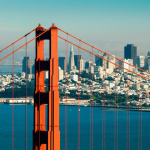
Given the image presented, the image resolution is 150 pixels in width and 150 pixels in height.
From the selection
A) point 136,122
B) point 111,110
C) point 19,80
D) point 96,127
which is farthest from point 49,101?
point 19,80

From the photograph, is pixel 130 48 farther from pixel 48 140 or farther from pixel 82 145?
pixel 48 140

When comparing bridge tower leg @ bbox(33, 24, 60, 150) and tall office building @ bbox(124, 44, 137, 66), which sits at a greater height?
tall office building @ bbox(124, 44, 137, 66)

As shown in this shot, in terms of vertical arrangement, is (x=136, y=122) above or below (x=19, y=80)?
below

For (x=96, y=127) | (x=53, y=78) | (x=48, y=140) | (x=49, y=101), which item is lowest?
(x=96, y=127)

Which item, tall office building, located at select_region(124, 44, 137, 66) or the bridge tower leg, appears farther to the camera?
tall office building, located at select_region(124, 44, 137, 66)

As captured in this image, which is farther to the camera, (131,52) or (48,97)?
(131,52)

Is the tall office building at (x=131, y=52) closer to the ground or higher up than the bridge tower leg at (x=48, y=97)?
higher up

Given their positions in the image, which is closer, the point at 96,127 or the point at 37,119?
the point at 37,119

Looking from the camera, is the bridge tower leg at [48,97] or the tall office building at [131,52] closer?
the bridge tower leg at [48,97]
